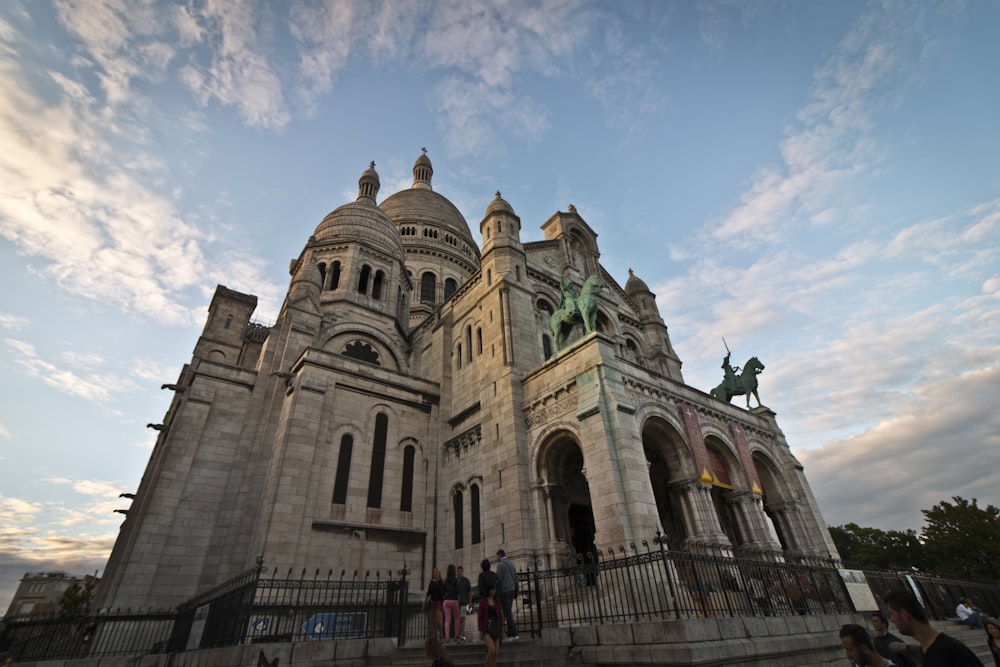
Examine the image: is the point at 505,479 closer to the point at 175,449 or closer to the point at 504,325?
the point at 504,325

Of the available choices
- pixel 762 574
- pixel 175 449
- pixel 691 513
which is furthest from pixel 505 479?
pixel 175 449

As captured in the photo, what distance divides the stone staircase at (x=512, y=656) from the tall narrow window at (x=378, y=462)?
32.0 ft

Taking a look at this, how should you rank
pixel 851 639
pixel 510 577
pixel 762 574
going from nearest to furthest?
pixel 851 639 → pixel 510 577 → pixel 762 574

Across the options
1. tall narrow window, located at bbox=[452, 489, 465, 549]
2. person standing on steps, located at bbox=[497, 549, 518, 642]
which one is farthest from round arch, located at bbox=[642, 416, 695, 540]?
tall narrow window, located at bbox=[452, 489, 465, 549]

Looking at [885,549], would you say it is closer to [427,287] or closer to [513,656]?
[427,287]

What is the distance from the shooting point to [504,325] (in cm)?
2031

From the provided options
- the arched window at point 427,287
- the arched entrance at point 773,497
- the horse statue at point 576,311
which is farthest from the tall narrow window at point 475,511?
the arched window at point 427,287

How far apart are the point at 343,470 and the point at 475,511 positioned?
5.64 meters

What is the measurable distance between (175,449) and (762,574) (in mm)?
20020

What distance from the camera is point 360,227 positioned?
29.9 m

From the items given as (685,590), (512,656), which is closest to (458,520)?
(512,656)

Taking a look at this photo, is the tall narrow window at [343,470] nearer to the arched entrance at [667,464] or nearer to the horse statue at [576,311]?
the horse statue at [576,311]

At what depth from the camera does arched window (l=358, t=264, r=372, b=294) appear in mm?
28078

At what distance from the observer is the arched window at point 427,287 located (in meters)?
37.9
